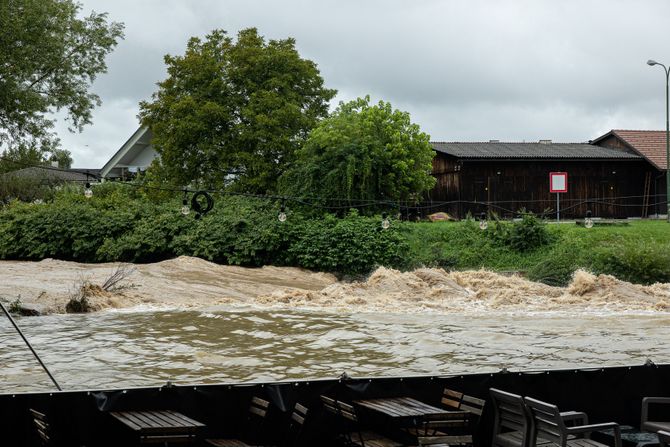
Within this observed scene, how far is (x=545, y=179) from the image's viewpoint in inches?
2000

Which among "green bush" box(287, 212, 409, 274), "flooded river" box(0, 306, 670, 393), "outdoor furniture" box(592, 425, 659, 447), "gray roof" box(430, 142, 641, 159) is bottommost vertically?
"flooded river" box(0, 306, 670, 393)

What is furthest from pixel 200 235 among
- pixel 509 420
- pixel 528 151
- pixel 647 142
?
pixel 509 420

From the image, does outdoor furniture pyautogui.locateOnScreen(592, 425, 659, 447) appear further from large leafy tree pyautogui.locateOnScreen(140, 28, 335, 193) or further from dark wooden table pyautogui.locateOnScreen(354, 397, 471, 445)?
large leafy tree pyautogui.locateOnScreen(140, 28, 335, 193)

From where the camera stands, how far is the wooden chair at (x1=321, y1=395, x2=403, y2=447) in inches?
331

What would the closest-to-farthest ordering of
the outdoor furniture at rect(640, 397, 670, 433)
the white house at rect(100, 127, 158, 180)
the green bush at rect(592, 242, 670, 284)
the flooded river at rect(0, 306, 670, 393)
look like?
the outdoor furniture at rect(640, 397, 670, 433), the flooded river at rect(0, 306, 670, 393), the green bush at rect(592, 242, 670, 284), the white house at rect(100, 127, 158, 180)

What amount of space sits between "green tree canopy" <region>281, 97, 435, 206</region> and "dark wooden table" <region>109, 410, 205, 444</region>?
3384 cm

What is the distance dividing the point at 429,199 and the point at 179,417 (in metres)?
44.6

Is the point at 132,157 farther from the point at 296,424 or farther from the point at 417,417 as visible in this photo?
the point at 417,417

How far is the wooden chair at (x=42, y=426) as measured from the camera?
7.70 m

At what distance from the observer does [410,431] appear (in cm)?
854

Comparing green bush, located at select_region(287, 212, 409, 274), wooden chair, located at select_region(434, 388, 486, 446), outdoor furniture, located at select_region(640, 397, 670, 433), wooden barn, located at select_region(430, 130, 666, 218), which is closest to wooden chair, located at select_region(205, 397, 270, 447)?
wooden chair, located at select_region(434, 388, 486, 446)

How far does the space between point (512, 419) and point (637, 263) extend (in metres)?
29.0

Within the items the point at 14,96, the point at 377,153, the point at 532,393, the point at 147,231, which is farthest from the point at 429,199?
the point at 532,393

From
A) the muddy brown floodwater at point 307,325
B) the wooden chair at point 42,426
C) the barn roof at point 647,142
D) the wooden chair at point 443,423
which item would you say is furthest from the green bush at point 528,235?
the wooden chair at point 42,426
